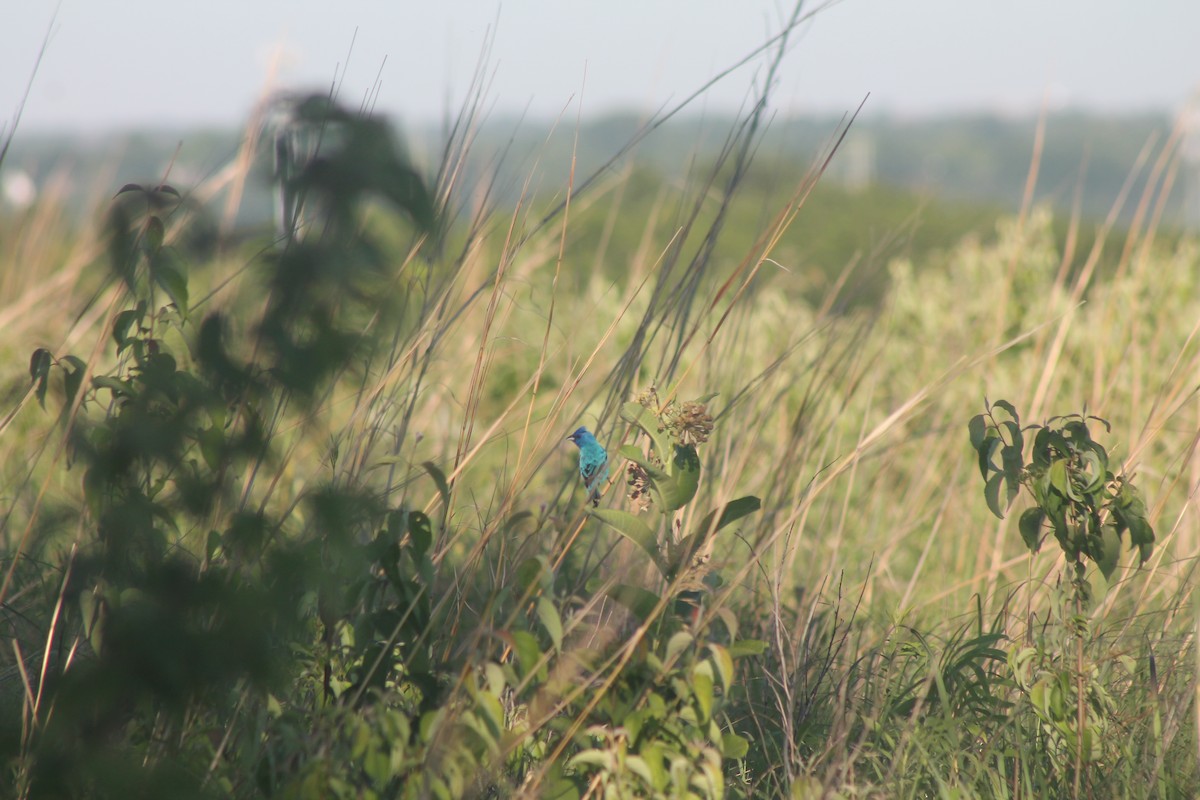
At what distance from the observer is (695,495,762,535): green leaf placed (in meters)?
1.28

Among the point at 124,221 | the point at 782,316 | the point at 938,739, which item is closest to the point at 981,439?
the point at 938,739

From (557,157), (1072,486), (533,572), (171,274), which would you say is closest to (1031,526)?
(1072,486)

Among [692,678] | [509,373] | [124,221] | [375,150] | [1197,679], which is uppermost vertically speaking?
[375,150]

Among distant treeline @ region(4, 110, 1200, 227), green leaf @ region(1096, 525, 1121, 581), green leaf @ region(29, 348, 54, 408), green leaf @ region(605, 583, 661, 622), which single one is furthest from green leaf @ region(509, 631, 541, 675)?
green leaf @ region(1096, 525, 1121, 581)

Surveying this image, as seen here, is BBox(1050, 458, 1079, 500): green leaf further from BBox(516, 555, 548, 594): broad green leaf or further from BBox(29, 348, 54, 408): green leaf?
BBox(29, 348, 54, 408): green leaf

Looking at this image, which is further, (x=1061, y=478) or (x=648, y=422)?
(x=1061, y=478)

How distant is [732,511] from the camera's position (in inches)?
52.2

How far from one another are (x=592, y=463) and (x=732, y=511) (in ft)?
0.72

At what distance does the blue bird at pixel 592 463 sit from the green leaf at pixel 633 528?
4.5 inches

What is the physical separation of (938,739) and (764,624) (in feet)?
1.47

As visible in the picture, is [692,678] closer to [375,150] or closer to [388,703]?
[388,703]

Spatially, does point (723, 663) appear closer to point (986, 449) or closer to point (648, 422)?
point (648, 422)

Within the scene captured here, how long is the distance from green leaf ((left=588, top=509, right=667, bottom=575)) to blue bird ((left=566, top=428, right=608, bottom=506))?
0.11 metres

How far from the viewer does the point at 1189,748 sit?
1533mm
